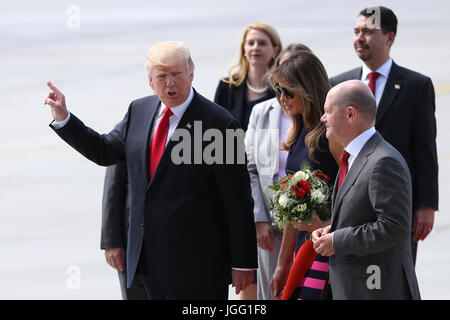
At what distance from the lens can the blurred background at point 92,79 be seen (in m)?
7.14

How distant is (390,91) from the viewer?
17.3 feet

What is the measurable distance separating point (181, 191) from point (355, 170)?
36.3 inches

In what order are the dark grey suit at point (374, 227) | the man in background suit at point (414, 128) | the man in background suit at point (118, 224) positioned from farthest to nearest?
the man in background suit at point (414, 128) → the man in background suit at point (118, 224) → the dark grey suit at point (374, 227)

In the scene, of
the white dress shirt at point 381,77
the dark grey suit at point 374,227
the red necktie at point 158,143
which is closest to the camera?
the dark grey suit at point 374,227

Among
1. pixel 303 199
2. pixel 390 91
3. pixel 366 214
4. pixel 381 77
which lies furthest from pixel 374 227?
pixel 381 77

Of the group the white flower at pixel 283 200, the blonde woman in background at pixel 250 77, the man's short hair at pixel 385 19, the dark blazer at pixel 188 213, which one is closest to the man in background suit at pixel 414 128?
the man's short hair at pixel 385 19

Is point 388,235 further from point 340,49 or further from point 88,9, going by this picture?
point 88,9

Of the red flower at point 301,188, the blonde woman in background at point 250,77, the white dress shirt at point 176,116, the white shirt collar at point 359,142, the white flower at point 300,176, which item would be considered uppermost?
the blonde woman in background at point 250,77

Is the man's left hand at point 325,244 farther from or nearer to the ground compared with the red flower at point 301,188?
nearer to the ground

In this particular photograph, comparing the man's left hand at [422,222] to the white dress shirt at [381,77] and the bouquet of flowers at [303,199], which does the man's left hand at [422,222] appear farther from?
the bouquet of flowers at [303,199]

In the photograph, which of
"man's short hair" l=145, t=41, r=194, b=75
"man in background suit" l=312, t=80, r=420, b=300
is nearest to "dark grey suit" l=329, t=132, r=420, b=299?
"man in background suit" l=312, t=80, r=420, b=300

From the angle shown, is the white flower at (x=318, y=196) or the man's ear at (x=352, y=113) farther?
the white flower at (x=318, y=196)

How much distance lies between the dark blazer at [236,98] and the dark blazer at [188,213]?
1750 millimetres

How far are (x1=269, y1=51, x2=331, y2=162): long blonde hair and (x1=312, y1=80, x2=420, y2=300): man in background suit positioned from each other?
0.61 meters
